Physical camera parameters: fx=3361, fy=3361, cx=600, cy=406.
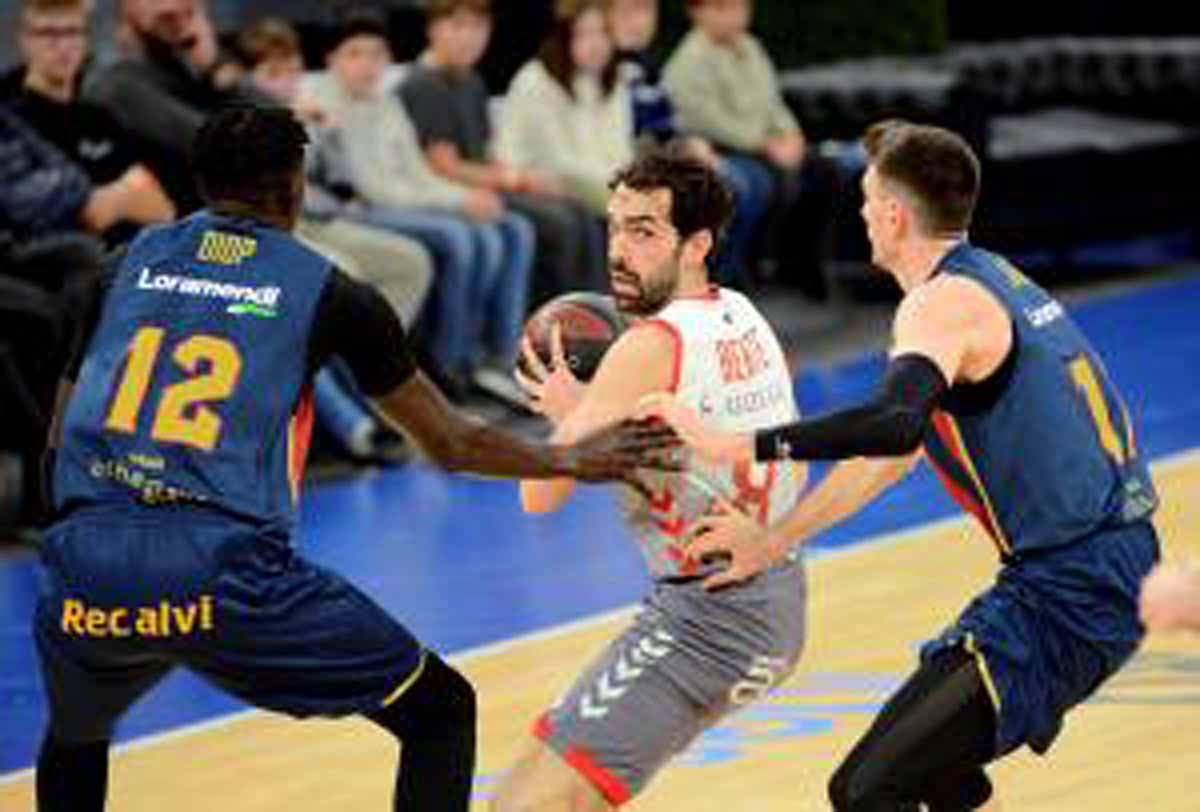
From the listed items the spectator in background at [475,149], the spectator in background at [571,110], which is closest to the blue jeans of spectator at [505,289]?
the spectator in background at [475,149]

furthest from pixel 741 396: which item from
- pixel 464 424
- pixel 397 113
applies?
pixel 397 113

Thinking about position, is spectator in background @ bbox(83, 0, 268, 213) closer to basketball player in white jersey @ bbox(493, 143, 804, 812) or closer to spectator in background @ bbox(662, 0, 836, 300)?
A: spectator in background @ bbox(662, 0, 836, 300)

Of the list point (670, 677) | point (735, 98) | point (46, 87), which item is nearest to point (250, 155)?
point (670, 677)

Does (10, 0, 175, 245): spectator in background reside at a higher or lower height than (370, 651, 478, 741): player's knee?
lower

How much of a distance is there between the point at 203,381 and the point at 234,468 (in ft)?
0.64

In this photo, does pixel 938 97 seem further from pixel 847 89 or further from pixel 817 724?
pixel 817 724

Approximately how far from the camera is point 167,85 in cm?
1434

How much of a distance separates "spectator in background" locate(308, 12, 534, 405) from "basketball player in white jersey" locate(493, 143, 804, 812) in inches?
308

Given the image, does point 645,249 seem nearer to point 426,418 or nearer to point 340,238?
point 426,418

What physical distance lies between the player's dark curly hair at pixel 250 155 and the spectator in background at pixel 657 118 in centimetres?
920

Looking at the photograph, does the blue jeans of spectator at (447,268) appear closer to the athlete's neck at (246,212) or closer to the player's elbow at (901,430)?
the athlete's neck at (246,212)

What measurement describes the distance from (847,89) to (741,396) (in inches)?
450

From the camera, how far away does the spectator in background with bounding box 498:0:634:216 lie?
53.0 feet

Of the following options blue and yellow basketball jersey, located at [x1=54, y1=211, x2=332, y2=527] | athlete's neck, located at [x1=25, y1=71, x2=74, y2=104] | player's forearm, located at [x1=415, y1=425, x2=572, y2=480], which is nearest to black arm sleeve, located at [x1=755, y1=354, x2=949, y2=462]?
player's forearm, located at [x1=415, y1=425, x2=572, y2=480]
